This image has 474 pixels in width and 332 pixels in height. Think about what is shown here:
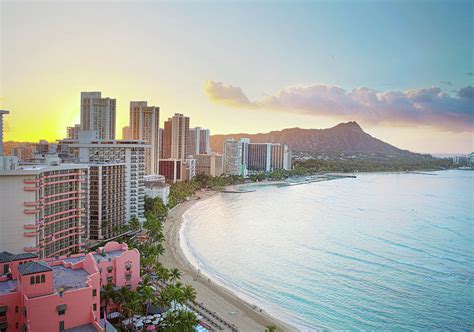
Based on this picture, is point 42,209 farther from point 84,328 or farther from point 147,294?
point 84,328

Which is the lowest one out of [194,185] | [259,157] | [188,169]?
[194,185]

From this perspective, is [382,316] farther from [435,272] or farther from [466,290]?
[435,272]

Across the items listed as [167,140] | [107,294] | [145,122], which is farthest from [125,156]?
[167,140]

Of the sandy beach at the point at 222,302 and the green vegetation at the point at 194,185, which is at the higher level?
the green vegetation at the point at 194,185

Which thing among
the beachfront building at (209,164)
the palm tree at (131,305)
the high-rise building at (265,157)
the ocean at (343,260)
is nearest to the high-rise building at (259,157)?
the high-rise building at (265,157)

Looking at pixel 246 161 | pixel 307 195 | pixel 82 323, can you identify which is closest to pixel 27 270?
pixel 82 323

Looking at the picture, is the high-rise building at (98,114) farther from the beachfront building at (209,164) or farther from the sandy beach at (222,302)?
the sandy beach at (222,302)

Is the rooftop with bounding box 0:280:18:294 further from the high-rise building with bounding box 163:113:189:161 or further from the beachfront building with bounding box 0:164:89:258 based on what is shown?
the high-rise building with bounding box 163:113:189:161
